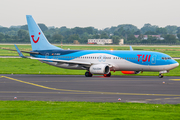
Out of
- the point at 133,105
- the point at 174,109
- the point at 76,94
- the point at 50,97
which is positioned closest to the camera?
the point at 174,109

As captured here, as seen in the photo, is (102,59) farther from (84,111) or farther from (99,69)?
(84,111)

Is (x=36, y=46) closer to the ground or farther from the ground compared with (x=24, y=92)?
farther from the ground

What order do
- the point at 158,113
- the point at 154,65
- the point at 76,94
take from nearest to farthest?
the point at 158,113 < the point at 76,94 < the point at 154,65

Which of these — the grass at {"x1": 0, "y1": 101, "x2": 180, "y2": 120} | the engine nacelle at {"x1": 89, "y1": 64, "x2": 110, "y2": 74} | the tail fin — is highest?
the tail fin

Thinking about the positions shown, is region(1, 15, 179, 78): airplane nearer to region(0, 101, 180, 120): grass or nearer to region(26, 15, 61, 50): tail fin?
region(26, 15, 61, 50): tail fin

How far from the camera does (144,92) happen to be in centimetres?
3061

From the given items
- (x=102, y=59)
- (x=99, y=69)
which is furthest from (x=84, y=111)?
(x=102, y=59)

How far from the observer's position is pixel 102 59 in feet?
166

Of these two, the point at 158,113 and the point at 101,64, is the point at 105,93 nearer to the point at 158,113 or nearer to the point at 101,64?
the point at 158,113

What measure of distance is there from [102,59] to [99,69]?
10.3 ft

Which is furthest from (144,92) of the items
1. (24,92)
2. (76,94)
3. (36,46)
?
(36,46)

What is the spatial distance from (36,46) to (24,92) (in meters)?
25.4

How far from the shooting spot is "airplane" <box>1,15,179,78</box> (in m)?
47.2

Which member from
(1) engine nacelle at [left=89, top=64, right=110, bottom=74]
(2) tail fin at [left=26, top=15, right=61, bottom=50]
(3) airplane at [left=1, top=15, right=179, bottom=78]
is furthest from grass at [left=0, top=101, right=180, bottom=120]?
(2) tail fin at [left=26, top=15, right=61, bottom=50]
